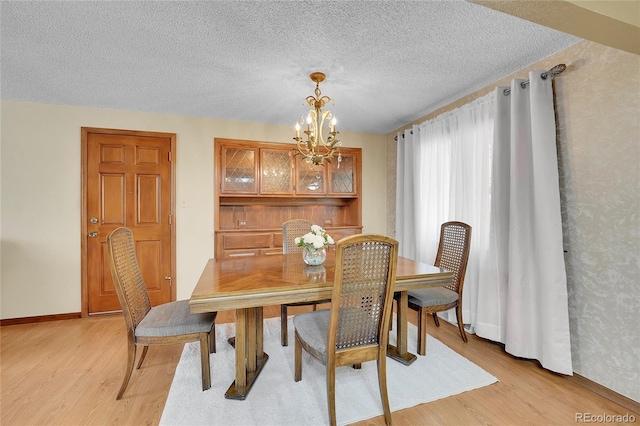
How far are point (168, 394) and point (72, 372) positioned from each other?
895 millimetres

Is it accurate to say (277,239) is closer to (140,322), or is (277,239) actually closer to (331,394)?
(140,322)

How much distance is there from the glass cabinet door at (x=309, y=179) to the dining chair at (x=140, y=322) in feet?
7.51

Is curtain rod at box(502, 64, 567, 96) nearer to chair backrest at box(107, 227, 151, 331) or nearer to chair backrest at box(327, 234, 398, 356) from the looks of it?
chair backrest at box(327, 234, 398, 356)

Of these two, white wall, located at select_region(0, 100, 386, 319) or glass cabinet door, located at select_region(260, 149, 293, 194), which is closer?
white wall, located at select_region(0, 100, 386, 319)

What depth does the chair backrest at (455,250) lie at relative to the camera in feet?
8.13

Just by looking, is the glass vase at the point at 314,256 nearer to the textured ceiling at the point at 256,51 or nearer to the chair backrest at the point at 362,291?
the chair backrest at the point at 362,291

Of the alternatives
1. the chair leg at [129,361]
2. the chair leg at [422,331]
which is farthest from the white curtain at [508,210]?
the chair leg at [129,361]

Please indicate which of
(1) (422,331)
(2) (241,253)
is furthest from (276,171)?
(1) (422,331)

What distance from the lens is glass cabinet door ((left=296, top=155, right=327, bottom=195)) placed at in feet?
12.8

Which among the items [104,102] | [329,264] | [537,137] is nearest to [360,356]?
[329,264]

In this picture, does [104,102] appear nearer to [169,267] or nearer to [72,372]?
[169,267]

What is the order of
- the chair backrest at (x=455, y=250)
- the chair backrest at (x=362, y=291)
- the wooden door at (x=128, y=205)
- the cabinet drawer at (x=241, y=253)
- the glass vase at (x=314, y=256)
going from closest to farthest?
1. the chair backrest at (x=362, y=291)
2. the glass vase at (x=314, y=256)
3. the chair backrest at (x=455, y=250)
4. the wooden door at (x=128, y=205)
5. the cabinet drawer at (x=241, y=253)

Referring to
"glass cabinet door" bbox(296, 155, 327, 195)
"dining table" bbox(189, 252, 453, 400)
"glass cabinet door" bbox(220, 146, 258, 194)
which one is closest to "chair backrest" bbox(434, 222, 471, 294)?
"dining table" bbox(189, 252, 453, 400)

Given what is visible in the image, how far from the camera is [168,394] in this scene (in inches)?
72.4
